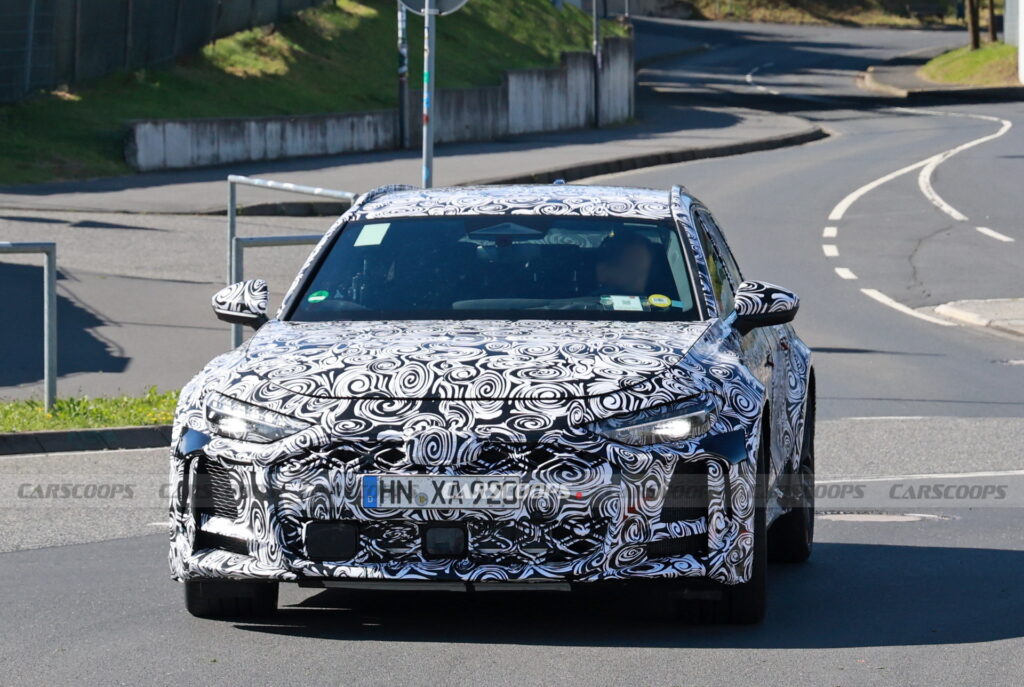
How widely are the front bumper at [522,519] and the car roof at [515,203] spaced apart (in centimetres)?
180

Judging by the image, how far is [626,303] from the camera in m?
7.50

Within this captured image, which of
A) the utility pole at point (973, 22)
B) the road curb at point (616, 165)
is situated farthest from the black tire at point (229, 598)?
the utility pole at point (973, 22)

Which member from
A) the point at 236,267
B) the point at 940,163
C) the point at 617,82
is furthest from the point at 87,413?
the point at 617,82

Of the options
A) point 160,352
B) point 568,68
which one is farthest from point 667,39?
point 160,352

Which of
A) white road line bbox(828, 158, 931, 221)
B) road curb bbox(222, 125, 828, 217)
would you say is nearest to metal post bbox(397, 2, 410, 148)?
road curb bbox(222, 125, 828, 217)

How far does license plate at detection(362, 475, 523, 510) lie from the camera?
6.28 m

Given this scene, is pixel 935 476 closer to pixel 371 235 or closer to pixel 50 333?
pixel 371 235

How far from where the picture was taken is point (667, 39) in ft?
280

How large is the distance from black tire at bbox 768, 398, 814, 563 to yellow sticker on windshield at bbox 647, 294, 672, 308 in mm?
1120

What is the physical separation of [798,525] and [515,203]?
179cm

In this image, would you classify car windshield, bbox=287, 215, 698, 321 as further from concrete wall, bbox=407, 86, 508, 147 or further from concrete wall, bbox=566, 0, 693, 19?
concrete wall, bbox=566, 0, 693, 19

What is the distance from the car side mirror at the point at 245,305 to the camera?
7.59 m

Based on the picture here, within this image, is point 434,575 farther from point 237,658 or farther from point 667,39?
point 667,39

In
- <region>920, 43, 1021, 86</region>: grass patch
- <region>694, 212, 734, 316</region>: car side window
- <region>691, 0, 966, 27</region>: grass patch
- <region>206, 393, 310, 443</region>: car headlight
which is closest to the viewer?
<region>206, 393, 310, 443</region>: car headlight
